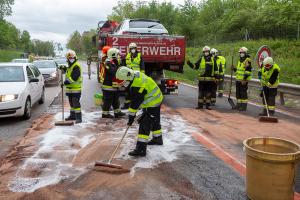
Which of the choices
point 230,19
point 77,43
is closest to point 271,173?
point 230,19

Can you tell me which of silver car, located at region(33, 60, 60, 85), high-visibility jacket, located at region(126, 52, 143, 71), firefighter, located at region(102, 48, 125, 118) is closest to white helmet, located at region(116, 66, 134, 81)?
firefighter, located at region(102, 48, 125, 118)

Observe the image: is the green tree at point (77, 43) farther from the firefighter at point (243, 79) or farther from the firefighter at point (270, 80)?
the firefighter at point (270, 80)

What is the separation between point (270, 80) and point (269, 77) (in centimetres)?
9

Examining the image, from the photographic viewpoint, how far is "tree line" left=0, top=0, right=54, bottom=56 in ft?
264

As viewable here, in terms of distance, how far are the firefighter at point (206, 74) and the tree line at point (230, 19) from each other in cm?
1585

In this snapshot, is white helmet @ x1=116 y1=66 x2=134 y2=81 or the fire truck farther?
the fire truck

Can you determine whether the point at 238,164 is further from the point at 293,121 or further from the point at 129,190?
the point at 293,121

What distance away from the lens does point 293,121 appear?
9.70 meters

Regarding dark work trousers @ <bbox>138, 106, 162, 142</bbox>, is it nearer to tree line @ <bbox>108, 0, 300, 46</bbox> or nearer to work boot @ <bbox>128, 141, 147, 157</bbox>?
work boot @ <bbox>128, 141, 147, 157</bbox>

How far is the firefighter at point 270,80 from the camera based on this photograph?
10.3 metres

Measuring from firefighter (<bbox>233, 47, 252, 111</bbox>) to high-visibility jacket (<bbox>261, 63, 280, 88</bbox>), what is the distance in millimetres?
801

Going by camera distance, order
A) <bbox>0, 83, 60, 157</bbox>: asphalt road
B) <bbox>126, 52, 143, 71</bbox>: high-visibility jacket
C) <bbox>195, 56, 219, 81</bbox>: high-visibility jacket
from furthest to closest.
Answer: <bbox>195, 56, 219, 81</bbox>: high-visibility jacket < <bbox>126, 52, 143, 71</bbox>: high-visibility jacket < <bbox>0, 83, 60, 157</bbox>: asphalt road

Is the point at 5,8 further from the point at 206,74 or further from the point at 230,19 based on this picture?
the point at 206,74

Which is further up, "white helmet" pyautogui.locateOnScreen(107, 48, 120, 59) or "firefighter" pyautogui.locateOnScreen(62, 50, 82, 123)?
"white helmet" pyautogui.locateOnScreen(107, 48, 120, 59)
